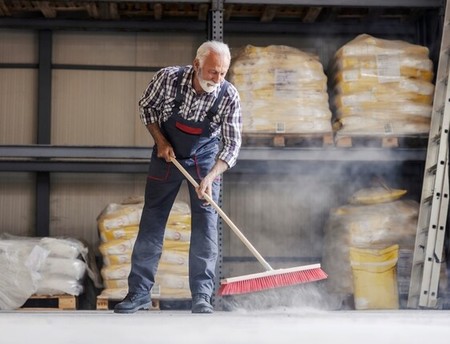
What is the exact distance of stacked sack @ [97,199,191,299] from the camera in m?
7.48

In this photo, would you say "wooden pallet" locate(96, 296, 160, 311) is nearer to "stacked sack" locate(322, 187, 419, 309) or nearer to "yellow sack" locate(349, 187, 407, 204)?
"stacked sack" locate(322, 187, 419, 309)

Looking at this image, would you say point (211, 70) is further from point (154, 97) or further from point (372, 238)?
point (372, 238)

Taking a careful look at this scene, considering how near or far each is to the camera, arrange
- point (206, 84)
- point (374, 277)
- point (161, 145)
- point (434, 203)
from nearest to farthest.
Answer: point (206, 84) < point (161, 145) < point (434, 203) < point (374, 277)

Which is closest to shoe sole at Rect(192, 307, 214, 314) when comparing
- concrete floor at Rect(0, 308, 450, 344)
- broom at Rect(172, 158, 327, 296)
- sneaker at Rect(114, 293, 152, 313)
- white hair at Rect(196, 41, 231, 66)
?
broom at Rect(172, 158, 327, 296)

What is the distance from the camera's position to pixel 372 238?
25.0ft

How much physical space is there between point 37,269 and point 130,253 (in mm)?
876

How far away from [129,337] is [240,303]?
4.74m

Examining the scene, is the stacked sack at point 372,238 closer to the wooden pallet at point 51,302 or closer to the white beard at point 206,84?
the wooden pallet at point 51,302

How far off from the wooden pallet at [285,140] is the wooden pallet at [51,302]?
2.25 meters

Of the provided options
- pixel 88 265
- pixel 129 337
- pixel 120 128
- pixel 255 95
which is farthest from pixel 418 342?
pixel 120 128

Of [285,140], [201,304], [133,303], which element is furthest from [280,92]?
[133,303]

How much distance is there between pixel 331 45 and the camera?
914 centimetres

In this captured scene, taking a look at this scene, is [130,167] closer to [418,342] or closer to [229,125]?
[229,125]

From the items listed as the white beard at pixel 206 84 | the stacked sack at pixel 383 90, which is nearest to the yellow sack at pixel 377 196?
the stacked sack at pixel 383 90
